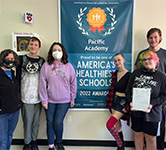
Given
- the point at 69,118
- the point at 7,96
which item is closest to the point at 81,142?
the point at 69,118

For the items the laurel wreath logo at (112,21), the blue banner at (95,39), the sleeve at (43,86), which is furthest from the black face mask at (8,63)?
the laurel wreath logo at (112,21)

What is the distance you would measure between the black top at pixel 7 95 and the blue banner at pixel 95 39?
38.9 inches

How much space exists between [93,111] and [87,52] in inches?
39.3

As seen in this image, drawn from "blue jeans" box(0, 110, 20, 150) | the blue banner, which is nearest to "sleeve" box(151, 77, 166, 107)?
the blue banner

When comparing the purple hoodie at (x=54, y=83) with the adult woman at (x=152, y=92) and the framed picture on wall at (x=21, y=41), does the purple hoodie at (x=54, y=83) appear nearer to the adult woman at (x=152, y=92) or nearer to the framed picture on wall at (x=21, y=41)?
the framed picture on wall at (x=21, y=41)

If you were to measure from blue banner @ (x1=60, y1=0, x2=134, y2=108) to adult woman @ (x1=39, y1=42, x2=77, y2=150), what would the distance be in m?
0.31

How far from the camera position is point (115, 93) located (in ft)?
6.70

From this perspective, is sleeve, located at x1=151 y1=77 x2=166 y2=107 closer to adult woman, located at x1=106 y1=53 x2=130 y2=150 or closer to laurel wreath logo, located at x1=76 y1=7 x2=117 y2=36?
adult woman, located at x1=106 y1=53 x2=130 y2=150

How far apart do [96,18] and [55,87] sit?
1.26 metres

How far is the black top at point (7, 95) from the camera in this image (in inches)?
60.4

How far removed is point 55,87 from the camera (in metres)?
1.93

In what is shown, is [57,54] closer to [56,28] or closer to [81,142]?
[56,28]

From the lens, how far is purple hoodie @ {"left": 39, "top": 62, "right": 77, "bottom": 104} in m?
1.93

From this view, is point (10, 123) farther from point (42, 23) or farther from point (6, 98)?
point (42, 23)
